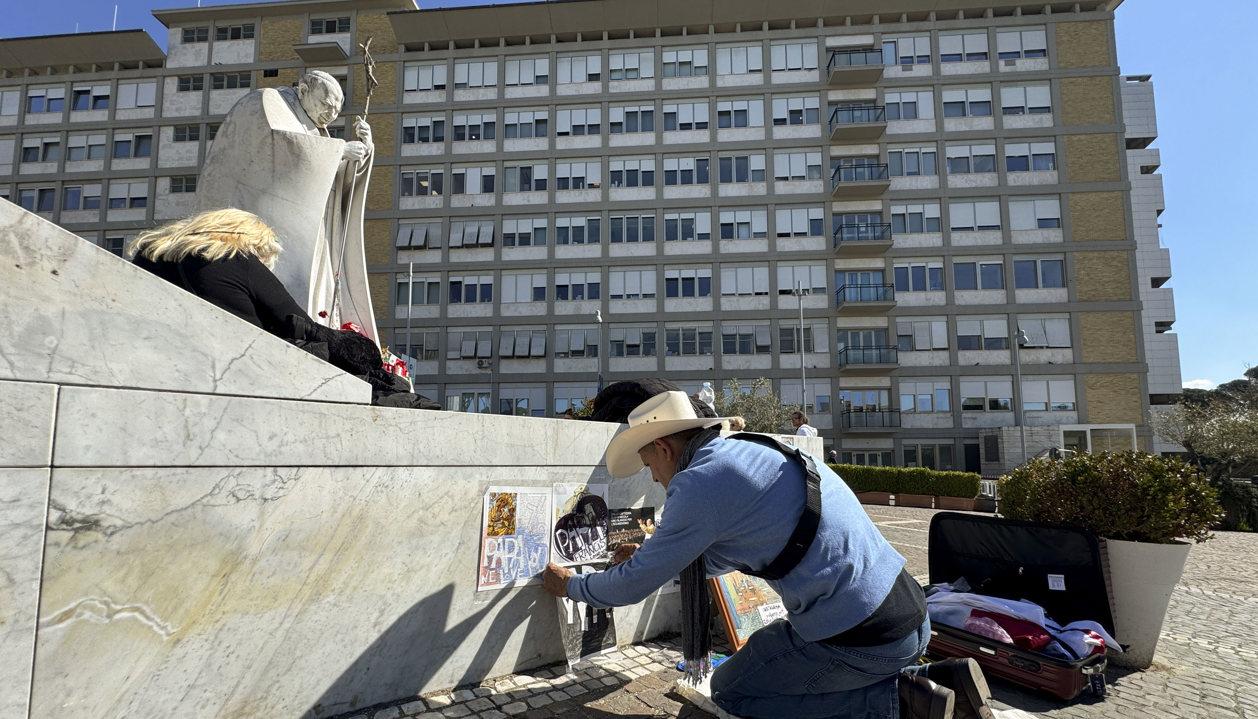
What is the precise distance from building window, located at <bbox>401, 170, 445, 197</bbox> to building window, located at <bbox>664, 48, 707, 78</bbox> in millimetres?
14533

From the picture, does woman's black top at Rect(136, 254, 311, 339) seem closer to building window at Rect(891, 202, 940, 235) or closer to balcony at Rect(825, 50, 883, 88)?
building window at Rect(891, 202, 940, 235)

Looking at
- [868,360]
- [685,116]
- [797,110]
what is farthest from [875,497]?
[685,116]

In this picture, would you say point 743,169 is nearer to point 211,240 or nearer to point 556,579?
point 211,240

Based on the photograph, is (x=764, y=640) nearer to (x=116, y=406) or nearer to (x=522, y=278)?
(x=116, y=406)

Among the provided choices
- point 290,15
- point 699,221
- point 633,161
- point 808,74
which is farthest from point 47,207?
point 808,74

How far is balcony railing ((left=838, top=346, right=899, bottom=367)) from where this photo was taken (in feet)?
115

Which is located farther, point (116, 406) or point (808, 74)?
point (808, 74)

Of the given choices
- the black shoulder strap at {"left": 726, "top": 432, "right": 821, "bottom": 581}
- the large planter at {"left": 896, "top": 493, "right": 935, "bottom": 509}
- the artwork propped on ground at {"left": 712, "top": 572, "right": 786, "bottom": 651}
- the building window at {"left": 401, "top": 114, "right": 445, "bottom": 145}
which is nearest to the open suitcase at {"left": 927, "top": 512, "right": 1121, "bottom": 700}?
the artwork propped on ground at {"left": 712, "top": 572, "right": 786, "bottom": 651}

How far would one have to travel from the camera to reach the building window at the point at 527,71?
1528 inches

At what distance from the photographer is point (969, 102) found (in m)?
36.4

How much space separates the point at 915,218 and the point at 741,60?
→ 13.4m

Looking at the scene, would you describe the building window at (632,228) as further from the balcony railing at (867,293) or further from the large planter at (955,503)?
the large planter at (955,503)

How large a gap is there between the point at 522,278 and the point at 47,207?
29.9 meters

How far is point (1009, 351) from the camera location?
34625 mm
